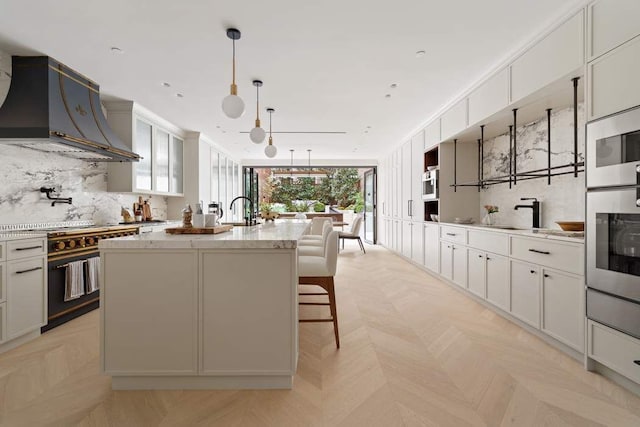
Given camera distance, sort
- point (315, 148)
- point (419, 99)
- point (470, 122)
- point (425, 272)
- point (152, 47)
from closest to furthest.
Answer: point (152, 47)
point (470, 122)
point (419, 99)
point (425, 272)
point (315, 148)

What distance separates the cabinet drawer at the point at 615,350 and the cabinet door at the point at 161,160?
5.12 meters

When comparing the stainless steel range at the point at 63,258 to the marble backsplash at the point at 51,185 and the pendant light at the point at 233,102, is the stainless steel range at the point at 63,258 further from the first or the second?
the pendant light at the point at 233,102

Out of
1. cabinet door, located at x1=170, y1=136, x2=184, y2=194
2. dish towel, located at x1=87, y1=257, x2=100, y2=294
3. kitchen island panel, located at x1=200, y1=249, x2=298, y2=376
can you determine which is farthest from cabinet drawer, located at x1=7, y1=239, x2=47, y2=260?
cabinet door, located at x1=170, y1=136, x2=184, y2=194

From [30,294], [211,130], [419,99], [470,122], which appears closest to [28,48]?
[30,294]

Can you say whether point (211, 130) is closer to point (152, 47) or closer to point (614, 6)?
point (152, 47)

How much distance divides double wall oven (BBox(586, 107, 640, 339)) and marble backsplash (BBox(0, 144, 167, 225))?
463 centimetres

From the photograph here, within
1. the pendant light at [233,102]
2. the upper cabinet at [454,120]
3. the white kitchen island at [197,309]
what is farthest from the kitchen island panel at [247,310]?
the upper cabinet at [454,120]

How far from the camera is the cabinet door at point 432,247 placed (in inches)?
167

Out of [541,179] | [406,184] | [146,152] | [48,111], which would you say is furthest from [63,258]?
[406,184]

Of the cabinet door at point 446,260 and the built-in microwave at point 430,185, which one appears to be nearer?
the cabinet door at point 446,260

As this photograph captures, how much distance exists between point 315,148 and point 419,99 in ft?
11.3

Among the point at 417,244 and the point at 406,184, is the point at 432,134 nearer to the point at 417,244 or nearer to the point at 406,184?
the point at 406,184

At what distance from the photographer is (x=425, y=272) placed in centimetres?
474

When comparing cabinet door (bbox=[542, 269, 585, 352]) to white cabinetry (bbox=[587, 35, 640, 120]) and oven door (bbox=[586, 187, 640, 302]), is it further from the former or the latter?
white cabinetry (bbox=[587, 35, 640, 120])
